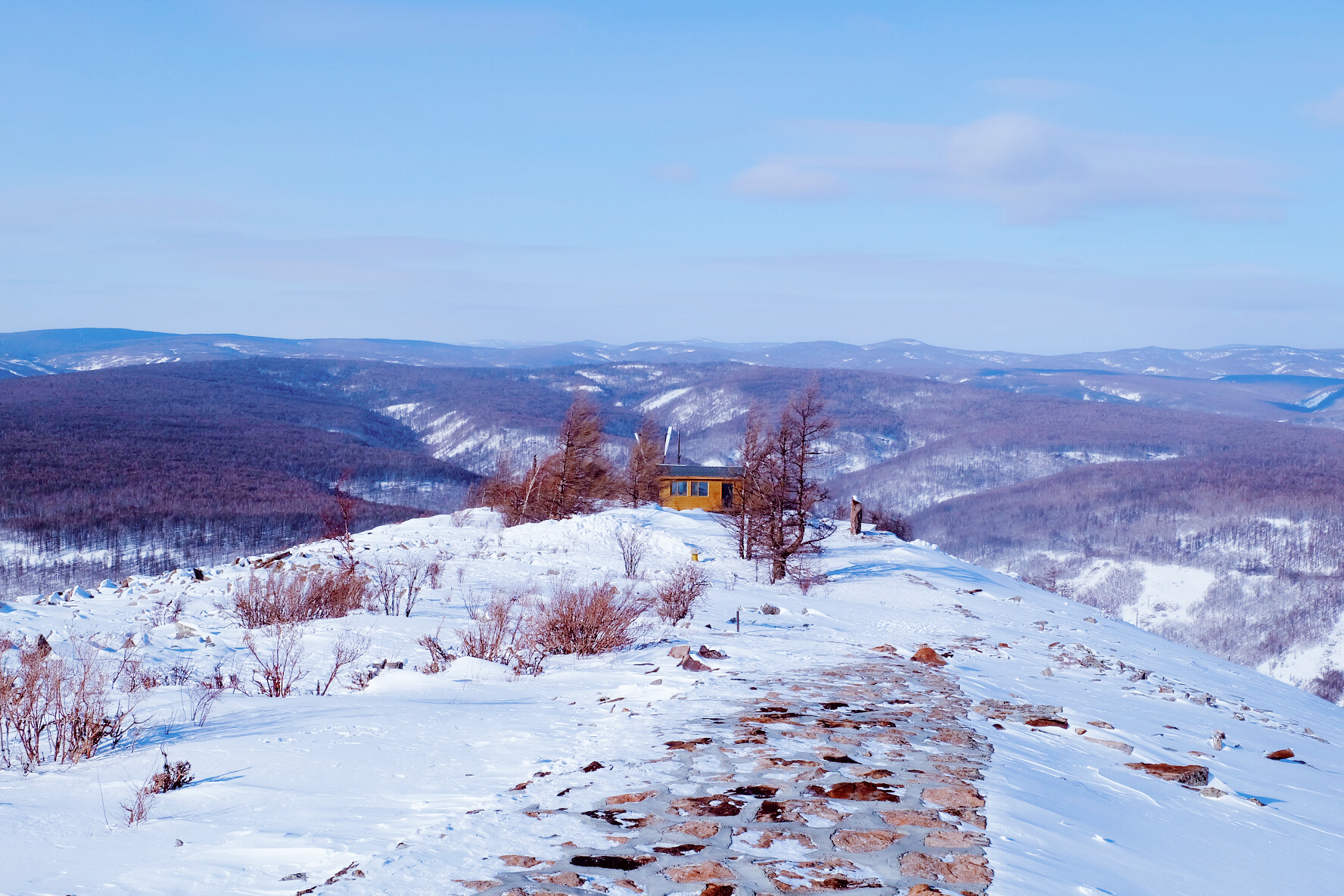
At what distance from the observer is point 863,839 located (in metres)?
3.95

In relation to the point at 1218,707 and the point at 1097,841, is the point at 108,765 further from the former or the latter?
the point at 1218,707

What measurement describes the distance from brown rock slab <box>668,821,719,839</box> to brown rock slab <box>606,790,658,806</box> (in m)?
0.39

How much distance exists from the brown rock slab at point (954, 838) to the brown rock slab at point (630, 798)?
137 centimetres

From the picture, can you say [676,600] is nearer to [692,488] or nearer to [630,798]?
[630,798]

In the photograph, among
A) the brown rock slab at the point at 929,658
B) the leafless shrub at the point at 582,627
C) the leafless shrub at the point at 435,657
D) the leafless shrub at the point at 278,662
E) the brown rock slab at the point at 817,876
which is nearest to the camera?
the brown rock slab at the point at 817,876

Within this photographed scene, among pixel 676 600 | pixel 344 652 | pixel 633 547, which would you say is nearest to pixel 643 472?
pixel 633 547

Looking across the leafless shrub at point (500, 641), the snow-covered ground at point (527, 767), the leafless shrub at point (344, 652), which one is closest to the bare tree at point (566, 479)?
the snow-covered ground at point (527, 767)

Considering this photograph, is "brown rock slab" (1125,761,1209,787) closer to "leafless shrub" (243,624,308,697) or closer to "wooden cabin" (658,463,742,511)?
"leafless shrub" (243,624,308,697)

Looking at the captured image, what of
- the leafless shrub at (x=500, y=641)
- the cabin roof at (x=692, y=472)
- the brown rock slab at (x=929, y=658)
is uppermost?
the leafless shrub at (x=500, y=641)

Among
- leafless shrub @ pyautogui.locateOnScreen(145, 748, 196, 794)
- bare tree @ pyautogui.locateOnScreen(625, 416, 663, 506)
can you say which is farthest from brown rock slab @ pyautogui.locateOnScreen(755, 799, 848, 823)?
bare tree @ pyautogui.locateOnScreen(625, 416, 663, 506)

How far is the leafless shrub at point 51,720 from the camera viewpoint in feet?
16.3

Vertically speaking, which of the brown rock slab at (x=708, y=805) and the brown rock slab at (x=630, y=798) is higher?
the brown rock slab at (x=708, y=805)

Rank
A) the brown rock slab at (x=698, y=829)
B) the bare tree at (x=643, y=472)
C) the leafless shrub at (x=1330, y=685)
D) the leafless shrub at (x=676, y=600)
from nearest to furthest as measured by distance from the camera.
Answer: the brown rock slab at (x=698, y=829) < the leafless shrub at (x=676, y=600) < the bare tree at (x=643, y=472) < the leafless shrub at (x=1330, y=685)

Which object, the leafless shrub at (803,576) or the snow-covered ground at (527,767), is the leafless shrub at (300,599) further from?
the leafless shrub at (803,576)
